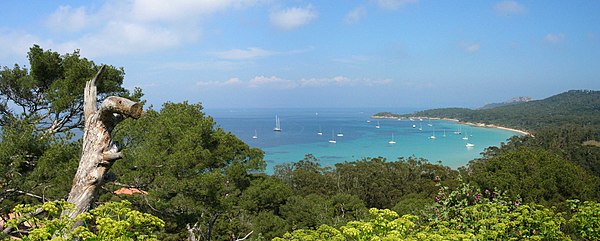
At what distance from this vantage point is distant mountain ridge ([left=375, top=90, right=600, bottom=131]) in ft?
250

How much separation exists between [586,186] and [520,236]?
1301cm

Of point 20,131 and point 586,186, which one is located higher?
point 20,131

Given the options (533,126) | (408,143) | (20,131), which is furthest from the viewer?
(533,126)

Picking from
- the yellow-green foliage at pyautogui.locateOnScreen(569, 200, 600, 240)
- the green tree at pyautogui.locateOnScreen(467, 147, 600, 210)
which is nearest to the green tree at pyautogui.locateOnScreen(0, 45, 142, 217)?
the yellow-green foliage at pyautogui.locateOnScreen(569, 200, 600, 240)

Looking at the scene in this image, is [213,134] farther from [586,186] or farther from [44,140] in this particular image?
[586,186]

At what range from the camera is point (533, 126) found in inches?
3007

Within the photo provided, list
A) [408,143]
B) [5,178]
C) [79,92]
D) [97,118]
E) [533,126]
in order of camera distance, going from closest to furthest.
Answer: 1. [97,118]
2. [5,178]
3. [79,92]
4. [408,143]
5. [533,126]

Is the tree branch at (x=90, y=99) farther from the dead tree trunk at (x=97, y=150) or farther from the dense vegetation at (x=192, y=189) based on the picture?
the dense vegetation at (x=192, y=189)

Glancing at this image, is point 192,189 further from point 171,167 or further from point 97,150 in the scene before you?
point 97,150

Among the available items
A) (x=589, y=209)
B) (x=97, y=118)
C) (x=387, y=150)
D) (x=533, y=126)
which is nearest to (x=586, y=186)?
(x=589, y=209)

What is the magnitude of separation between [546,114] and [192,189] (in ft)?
358

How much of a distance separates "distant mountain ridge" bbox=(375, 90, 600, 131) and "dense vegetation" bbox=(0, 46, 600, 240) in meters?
73.7

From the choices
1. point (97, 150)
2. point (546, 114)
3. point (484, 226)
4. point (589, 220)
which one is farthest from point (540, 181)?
point (546, 114)

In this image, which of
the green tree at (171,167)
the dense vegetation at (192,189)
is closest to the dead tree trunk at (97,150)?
the dense vegetation at (192,189)
